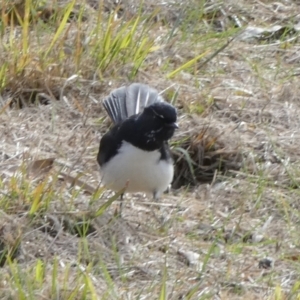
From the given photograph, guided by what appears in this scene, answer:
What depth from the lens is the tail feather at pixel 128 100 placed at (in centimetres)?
538

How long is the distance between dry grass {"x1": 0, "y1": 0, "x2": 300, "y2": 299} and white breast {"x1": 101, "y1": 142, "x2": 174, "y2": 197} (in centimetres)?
13

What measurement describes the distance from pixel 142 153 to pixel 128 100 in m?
0.66

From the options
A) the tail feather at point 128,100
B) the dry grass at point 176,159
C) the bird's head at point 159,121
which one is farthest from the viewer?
the tail feather at point 128,100

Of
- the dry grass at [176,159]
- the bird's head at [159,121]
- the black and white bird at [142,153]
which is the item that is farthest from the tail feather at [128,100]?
the bird's head at [159,121]

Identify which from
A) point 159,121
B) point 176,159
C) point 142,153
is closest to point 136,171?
point 142,153

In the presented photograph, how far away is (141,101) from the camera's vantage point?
548 centimetres

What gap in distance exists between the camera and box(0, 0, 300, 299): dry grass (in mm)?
4121

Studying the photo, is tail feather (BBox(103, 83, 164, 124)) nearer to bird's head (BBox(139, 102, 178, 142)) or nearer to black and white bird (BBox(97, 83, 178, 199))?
black and white bird (BBox(97, 83, 178, 199))

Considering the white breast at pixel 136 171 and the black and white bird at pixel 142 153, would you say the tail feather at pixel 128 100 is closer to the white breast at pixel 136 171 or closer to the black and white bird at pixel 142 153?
the black and white bird at pixel 142 153

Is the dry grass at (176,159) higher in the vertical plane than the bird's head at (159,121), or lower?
lower

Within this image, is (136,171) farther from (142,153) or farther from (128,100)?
(128,100)

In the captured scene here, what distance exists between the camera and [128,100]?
546 centimetres

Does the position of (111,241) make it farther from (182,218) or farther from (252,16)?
(252,16)

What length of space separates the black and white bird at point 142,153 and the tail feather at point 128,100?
1.22 ft
